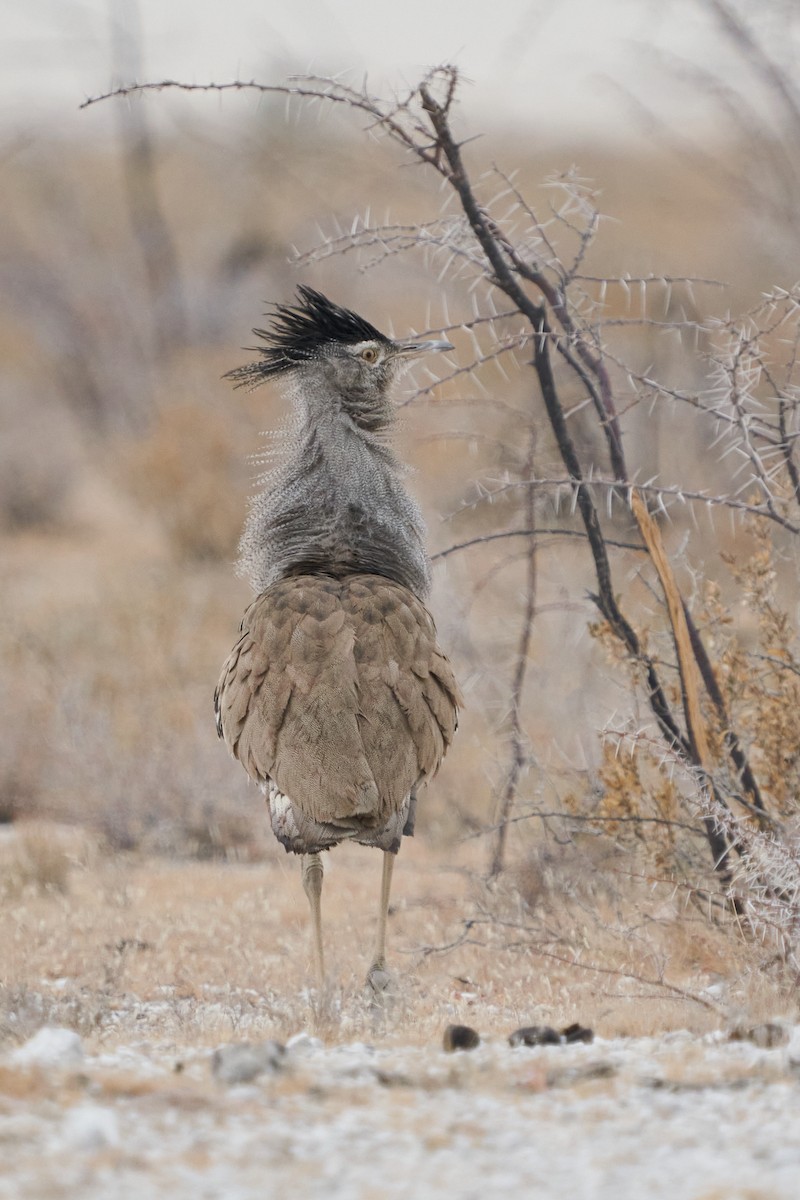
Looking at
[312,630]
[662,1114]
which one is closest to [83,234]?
[312,630]

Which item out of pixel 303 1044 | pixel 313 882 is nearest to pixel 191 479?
pixel 313 882

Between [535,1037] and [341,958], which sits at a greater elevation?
[341,958]

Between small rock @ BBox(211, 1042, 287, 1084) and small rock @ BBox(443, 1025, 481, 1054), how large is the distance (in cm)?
47

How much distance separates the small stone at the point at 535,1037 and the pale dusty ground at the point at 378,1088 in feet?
0.12

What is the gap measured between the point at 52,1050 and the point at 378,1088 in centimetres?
71

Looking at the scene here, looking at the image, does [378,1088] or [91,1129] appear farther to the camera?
[378,1088]

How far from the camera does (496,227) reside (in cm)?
419

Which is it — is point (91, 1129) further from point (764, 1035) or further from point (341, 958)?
point (341, 958)

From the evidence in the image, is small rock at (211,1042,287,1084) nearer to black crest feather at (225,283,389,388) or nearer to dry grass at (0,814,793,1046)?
dry grass at (0,814,793,1046)

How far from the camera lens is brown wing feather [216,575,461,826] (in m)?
3.85

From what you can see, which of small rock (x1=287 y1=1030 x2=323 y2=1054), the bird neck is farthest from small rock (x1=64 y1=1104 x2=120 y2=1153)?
the bird neck

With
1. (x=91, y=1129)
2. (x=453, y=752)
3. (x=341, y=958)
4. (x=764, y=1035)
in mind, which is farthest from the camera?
(x=453, y=752)

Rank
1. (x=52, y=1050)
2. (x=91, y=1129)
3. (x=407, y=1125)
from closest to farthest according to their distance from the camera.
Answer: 1. (x=91, y=1129)
2. (x=407, y=1125)
3. (x=52, y=1050)

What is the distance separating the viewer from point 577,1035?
3.28m
